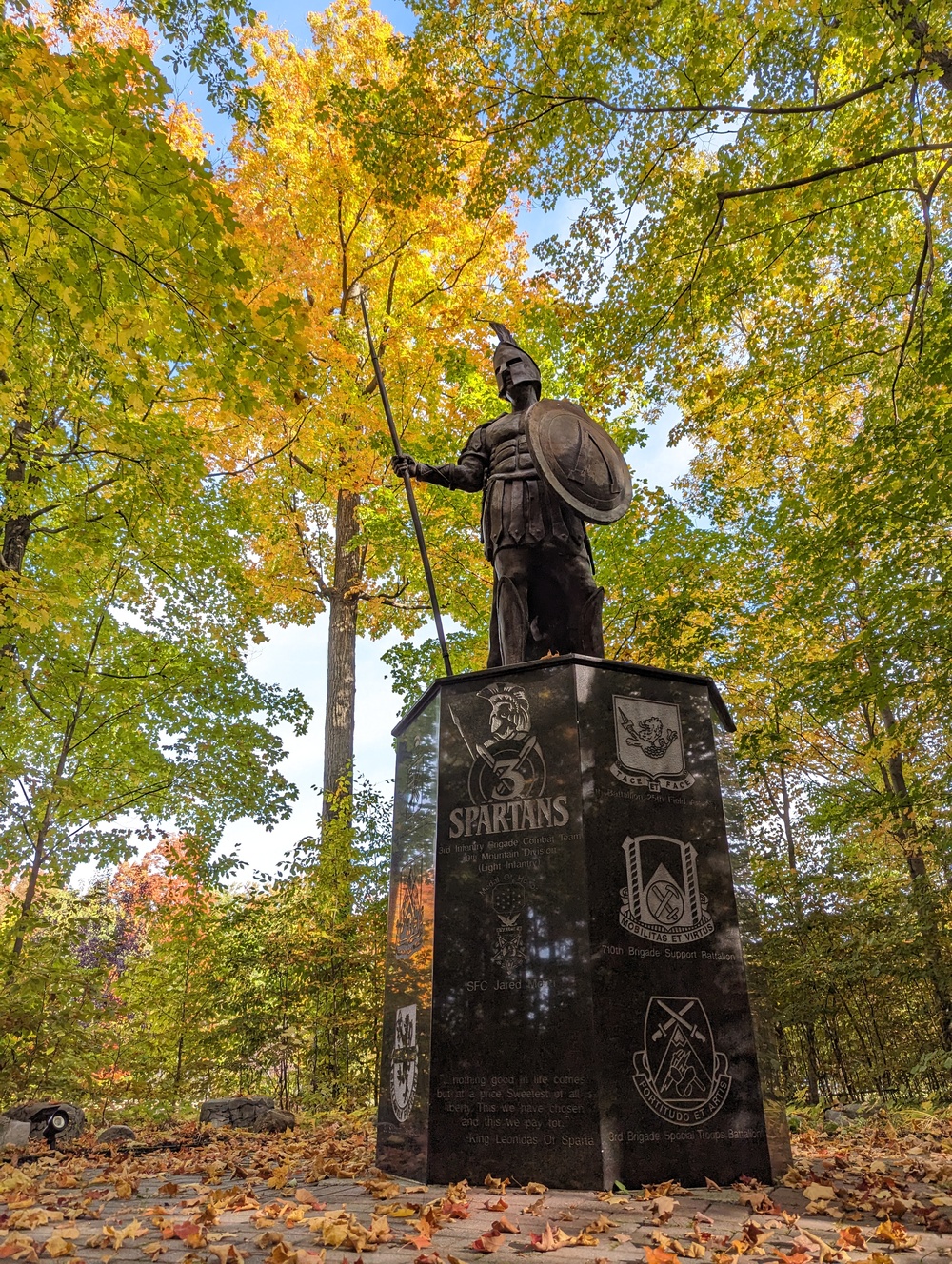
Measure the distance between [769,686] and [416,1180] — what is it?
10.8 metres

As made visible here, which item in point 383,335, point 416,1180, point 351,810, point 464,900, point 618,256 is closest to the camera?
point 416,1180

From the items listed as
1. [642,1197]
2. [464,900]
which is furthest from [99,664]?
[642,1197]

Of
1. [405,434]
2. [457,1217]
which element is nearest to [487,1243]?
[457,1217]

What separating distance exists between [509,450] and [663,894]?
2.83 metres

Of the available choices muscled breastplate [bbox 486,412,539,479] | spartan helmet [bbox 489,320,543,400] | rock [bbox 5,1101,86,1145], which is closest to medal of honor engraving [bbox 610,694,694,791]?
muscled breastplate [bbox 486,412,539,479]

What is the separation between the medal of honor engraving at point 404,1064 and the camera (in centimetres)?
365

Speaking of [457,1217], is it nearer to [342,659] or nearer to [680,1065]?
[680,1065]

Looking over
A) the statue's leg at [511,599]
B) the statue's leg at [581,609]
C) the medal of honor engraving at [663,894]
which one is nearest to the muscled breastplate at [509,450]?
the statue's leg at [511,599]

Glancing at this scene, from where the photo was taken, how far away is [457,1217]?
2.63 metres

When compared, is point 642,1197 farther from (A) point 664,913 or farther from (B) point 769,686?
(B) point 769,686

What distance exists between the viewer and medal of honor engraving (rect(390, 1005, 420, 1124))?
3.65m

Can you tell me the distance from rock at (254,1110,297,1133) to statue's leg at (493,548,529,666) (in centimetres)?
485

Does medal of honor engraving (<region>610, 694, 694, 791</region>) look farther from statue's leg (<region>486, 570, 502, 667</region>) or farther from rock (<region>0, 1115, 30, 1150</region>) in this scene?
rock (<region>0, 1115, 30, 1150</region>)

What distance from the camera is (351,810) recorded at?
10977mm
